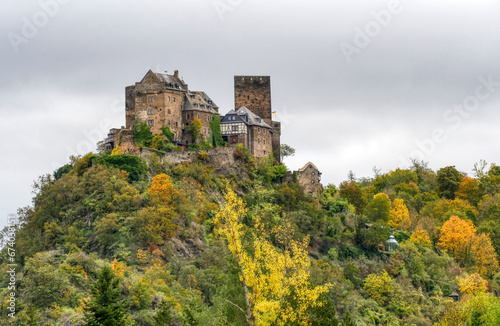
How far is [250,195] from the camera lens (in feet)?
314

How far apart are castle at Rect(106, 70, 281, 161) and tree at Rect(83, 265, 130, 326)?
147ft

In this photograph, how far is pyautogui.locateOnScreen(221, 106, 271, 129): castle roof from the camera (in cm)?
10238

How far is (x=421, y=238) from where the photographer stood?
99938 mm

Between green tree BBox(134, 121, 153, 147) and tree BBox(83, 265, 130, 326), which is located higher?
green tree BBox(134, 121, 153, 147)

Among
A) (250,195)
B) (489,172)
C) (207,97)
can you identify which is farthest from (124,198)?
(489,172)

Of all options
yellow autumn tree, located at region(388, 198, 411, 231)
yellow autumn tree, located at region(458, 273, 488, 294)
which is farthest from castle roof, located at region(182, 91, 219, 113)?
yellow autumn tree, located at region(458, 273, 488, 294)

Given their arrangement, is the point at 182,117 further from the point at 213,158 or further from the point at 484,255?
the point at 484,255

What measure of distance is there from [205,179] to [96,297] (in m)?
43.3

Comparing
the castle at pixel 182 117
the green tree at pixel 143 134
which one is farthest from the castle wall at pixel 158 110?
the green tree at pixel 143 134

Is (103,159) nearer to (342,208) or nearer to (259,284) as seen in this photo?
(342,208)

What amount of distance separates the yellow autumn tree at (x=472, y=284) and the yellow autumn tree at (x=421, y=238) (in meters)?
8.28

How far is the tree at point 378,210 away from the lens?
10400 cm

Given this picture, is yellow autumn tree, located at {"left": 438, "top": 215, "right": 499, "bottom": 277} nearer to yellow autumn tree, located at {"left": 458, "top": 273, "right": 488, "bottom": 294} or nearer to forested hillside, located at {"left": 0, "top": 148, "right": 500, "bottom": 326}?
forested hillside, located at {"left": 0, "top": 148, "right": 500, "bottom": 326}

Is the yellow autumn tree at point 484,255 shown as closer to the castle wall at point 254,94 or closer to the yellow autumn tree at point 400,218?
the yellow autumn tree at point 400,218
